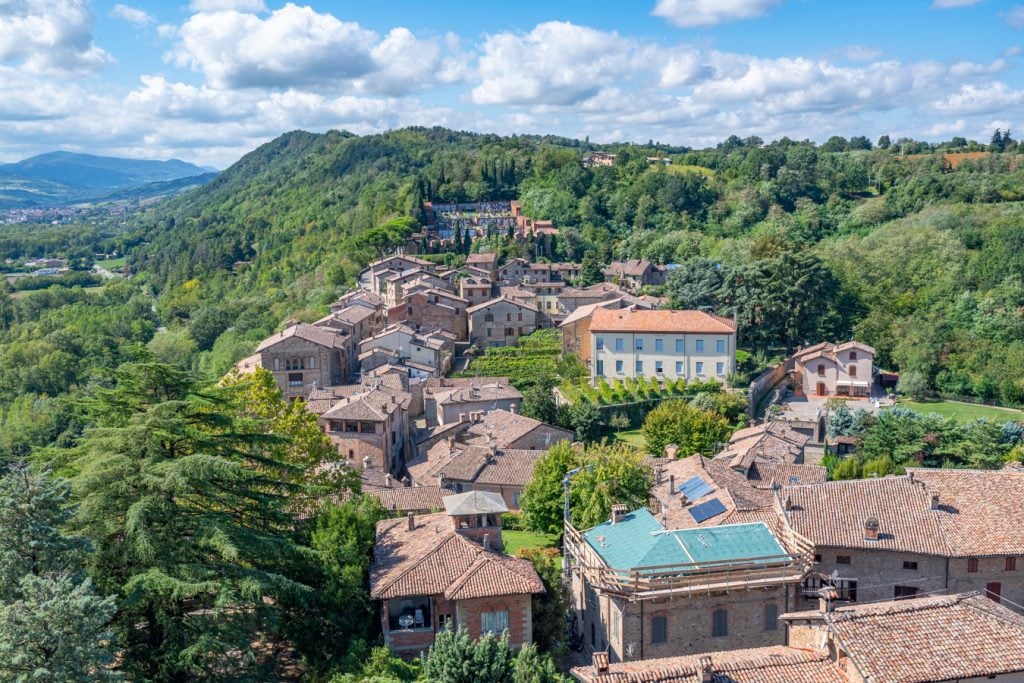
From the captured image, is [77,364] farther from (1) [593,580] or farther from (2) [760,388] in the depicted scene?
(1) [593,580]

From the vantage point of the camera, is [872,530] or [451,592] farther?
[872,530]

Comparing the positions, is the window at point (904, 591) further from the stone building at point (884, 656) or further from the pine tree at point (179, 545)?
the pine tree at point (179, 545)

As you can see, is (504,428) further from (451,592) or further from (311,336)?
(451,592)

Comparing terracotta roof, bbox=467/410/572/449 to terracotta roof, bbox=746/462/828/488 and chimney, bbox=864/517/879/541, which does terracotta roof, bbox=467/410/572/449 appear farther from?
chimney, bbox=864/517/879/541

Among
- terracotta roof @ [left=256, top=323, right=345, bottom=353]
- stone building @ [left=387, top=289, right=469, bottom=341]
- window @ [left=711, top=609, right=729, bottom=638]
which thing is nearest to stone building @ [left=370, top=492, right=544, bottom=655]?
window @ [left=711, top=609, right=729, bottom=638]

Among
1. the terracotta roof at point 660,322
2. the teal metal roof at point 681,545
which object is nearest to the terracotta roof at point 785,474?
the teal metal roof at point 681,545

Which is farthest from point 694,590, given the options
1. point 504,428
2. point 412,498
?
point 504,428

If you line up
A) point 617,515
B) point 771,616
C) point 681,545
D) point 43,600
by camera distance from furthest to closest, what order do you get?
point 617,515, point 681,545, point 771,616, point 43,600
